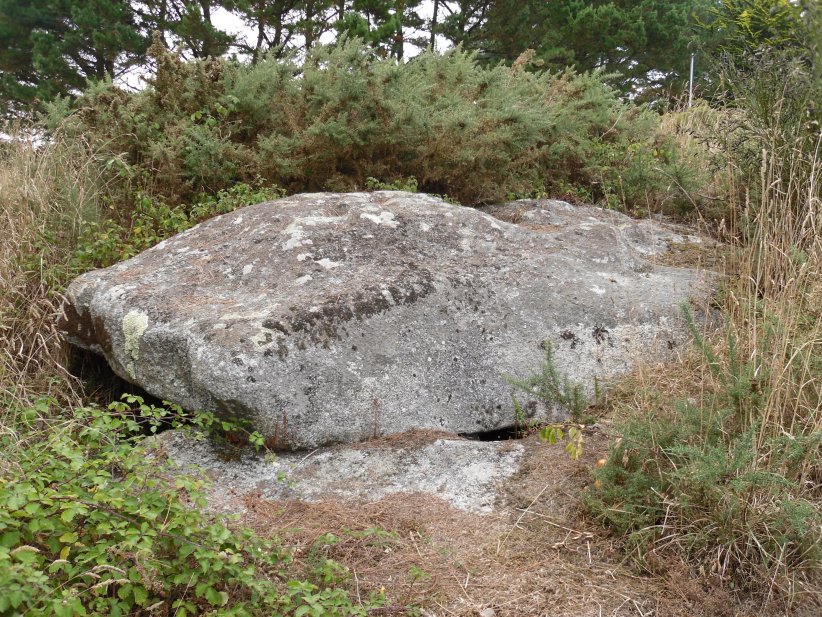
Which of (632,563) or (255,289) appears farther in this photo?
(255,289)

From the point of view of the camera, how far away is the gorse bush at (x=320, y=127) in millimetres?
4496

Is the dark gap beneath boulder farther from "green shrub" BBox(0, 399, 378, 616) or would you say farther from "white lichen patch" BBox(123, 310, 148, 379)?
"white lichen patch" BBox(123, 310, 148, 379)

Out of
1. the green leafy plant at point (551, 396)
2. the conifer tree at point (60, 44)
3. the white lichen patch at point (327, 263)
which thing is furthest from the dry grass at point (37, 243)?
the conifer tree at point (60, 44)

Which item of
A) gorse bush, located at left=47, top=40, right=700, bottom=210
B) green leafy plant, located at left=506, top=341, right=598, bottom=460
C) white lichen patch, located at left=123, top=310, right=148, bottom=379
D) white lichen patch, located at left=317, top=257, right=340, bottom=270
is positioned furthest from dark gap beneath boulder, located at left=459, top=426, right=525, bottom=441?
gorse bush, located at left=47, top=40, right=700, bottom=210

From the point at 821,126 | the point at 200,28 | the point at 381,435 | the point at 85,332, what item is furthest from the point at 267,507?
the point at 200,28

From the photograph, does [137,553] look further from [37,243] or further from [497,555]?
[37,243]

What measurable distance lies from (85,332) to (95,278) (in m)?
0.29

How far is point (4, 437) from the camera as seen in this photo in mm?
2496

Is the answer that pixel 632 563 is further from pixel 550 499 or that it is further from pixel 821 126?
pixel 821 126

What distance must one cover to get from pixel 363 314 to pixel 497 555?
1277 mm

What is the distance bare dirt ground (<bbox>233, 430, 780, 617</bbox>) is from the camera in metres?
2.02

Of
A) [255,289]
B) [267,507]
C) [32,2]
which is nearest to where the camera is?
[267,507]

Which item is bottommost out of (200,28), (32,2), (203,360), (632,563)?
(632,563)

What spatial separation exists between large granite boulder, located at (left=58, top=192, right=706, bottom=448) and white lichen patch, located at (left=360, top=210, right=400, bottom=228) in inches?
0.4
